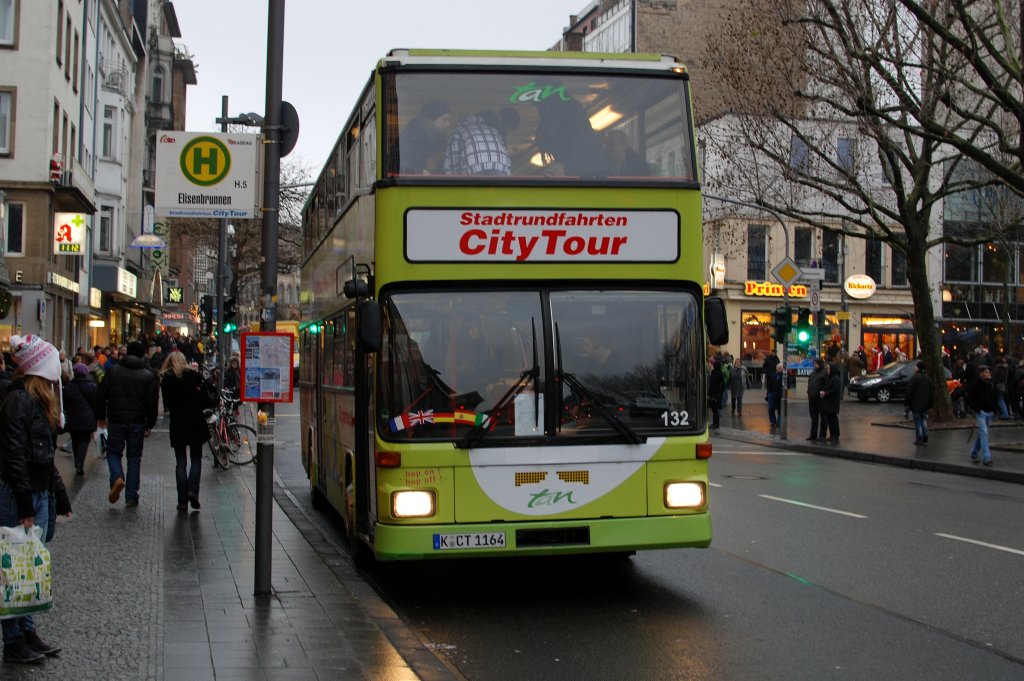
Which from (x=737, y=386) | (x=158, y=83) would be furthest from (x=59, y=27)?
(x=158, y=83)

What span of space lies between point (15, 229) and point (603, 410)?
3229 cm

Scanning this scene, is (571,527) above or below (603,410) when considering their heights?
below

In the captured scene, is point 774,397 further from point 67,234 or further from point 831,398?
point 67,234

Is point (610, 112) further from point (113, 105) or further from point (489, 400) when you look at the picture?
point (113, 105)

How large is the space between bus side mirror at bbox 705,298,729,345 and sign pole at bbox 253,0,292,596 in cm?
311

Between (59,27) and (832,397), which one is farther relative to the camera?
(59,27)

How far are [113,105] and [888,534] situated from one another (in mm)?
46512

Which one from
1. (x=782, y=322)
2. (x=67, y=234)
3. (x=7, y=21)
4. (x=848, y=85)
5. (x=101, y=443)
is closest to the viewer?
(x=101, y=443)

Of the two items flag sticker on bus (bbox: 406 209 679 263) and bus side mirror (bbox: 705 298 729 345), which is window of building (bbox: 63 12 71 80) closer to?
flag sticker on bus (bbox: 406 209 679 263)

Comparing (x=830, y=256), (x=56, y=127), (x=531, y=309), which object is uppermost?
(x=56, y=127)

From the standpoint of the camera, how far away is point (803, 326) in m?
29.3

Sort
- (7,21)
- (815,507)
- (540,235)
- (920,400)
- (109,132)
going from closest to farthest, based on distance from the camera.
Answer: (540,235)
(815,507)
(920,400)
(7,21)
(109,132)

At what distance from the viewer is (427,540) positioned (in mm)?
8867

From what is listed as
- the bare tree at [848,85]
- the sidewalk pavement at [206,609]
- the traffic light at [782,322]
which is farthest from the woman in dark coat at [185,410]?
the traffic light at [782,322]
